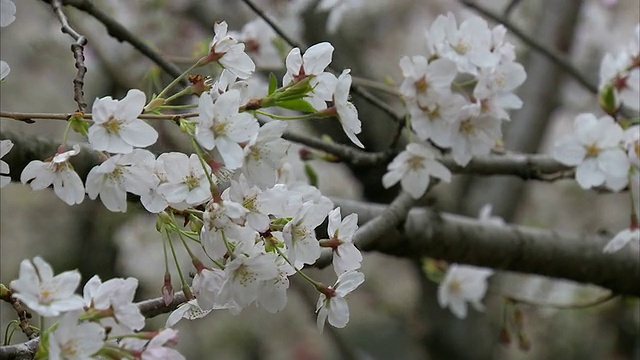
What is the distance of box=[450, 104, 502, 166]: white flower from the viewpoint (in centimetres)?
95

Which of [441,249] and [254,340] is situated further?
[254,340]

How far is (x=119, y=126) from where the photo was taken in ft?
1.96

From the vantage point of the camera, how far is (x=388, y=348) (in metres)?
4.13

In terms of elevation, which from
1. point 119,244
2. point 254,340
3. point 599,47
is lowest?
point 254,340

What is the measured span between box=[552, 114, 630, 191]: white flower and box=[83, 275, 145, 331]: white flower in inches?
24.6

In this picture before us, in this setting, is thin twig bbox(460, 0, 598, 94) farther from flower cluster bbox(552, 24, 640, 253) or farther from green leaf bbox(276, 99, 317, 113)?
green leaf bbox(276, 99, 317, 113)

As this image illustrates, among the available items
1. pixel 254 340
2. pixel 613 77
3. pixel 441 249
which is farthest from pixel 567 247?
pixel 254 340

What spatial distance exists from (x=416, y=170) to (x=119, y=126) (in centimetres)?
52

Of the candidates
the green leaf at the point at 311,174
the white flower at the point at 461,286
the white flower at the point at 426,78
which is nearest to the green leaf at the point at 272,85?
the white flower at the point at 426,78

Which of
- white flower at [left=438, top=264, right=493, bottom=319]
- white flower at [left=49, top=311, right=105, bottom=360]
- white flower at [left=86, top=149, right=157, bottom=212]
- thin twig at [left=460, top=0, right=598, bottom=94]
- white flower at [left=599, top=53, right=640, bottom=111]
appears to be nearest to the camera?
white flower at [left=49, top=311, right=105, bottom=360]

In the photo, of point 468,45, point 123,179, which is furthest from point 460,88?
point 123,179

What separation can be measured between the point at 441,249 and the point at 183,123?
0.69 m

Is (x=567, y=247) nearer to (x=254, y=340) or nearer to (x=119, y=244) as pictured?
(x=119, y=244)

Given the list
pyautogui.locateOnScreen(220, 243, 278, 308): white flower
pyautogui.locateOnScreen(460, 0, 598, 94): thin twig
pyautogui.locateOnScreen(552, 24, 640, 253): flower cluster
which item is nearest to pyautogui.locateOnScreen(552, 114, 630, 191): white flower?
pyautogui.locateOnScreen(552, 24, 640, 253): flower cluster
